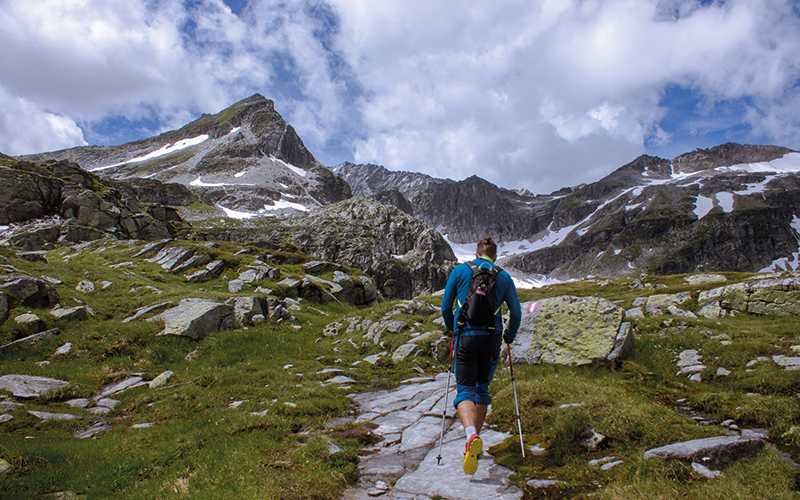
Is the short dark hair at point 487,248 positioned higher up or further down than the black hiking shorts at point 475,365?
higher up

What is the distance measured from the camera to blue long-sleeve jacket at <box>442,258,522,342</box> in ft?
25.6

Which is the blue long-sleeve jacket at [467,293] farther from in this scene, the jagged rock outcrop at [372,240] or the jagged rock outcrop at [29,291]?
the jagged rock outcrop at [372,240]

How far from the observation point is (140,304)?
21.7m

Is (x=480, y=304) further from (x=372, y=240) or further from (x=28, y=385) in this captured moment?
(x=372, y=240)

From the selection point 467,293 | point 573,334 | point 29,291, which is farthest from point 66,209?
point 573,334

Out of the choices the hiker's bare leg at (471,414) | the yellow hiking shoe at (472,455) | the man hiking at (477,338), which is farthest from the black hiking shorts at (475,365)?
the yellow hiking shoe at (472,455)

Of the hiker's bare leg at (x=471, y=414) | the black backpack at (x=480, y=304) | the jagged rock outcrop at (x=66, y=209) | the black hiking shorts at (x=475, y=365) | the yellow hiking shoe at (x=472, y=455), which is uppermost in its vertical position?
the jagged rock outcrop at (x=66, y=209)

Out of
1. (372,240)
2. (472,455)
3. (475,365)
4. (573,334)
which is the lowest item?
(573,334)

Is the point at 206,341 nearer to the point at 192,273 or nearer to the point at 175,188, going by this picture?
the point at 192,273

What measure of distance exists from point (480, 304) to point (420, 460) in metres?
3.79

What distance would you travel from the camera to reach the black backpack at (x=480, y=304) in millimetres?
7402

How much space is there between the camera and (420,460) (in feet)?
25.2

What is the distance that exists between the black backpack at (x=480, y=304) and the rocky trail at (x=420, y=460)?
9.25ft

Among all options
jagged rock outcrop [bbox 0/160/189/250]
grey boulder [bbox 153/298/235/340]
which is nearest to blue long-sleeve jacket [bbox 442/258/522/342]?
grey boulder [bbox 153/298/235/340]
